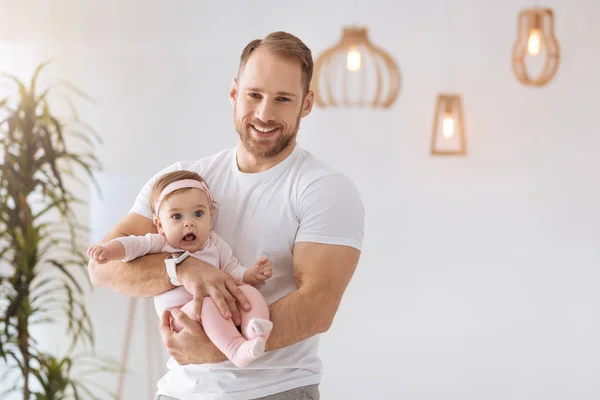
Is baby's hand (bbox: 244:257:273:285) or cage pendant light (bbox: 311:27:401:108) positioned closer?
baby's hand (bbox: 244:257:273:285)

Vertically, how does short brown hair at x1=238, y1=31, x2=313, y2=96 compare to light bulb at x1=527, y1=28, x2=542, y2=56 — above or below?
below

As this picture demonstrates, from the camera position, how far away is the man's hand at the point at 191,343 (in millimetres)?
Answer: 1697

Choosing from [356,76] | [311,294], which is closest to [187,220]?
[311,294]

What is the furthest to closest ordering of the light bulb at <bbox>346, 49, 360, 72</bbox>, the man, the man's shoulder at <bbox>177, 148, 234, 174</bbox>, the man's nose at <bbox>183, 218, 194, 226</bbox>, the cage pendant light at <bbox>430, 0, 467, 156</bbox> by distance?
the cage pendant light at <bbox>430, 0, 467, 156</bbox> → the light bulb at <bbox>346, 49, 360, 72</bbox> → the man's shoulder at <bbox>177, 148, 234, 174</bbox> → the man's nose at <bbox>183, 218, 194, 226</bbox> → the man

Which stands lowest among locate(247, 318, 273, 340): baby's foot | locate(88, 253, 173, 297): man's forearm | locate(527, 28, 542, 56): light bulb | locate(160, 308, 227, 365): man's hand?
locate(160, 308, 227, 365): man's hand

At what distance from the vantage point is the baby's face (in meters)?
1.82

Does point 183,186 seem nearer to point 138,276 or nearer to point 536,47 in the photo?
point 138,276

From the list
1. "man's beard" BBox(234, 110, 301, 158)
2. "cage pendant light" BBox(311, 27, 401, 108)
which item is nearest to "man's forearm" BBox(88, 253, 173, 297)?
"man's beard" BBox(234, 110, 301, 158)

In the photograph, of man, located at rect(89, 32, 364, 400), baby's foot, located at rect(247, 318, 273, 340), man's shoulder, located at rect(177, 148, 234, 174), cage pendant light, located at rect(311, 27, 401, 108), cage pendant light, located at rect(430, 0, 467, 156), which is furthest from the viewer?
cage pendant light, located at rect(430, 0, 467, 156)

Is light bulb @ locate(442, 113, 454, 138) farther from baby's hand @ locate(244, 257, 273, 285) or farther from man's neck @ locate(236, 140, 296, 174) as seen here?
baby's hand @ locate(244, 257, 273, 285)

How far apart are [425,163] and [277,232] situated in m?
2.80

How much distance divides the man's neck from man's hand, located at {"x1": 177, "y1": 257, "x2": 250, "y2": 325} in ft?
0.98

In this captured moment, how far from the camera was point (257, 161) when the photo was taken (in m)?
1.92

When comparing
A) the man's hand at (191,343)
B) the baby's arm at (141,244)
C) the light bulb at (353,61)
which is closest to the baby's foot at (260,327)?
the man's hand at (191,343)
